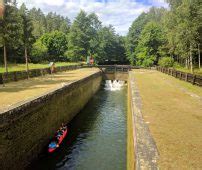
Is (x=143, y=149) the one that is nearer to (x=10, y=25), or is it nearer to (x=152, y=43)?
(x=10, y=25)

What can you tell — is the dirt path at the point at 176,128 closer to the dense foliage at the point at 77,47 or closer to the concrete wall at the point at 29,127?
the concrete wall at the point at 29,127

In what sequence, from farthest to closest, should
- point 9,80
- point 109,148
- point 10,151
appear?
point 9,80, point 109,148, point 10,151

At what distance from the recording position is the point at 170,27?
57.9 metres

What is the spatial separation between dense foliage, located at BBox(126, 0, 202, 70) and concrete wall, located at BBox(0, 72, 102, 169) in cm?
2902

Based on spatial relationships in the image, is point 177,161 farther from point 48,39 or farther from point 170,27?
point 48,39

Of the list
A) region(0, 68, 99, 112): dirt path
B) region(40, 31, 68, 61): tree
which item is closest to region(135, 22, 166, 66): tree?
region(40, 31, 68, 61): tree

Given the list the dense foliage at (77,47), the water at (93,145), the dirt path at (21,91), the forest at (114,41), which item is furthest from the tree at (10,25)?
the dense foliage at (77,47)

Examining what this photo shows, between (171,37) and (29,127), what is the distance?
4421cm

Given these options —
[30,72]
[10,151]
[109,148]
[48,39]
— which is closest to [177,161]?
[10,151]

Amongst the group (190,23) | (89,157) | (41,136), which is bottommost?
(89,157)

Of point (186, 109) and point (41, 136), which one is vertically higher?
point (186, 109)

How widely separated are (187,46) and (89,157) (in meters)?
36.6

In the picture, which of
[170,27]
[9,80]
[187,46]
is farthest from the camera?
[170,27]

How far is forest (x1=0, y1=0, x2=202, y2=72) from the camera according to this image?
38.0 metres
